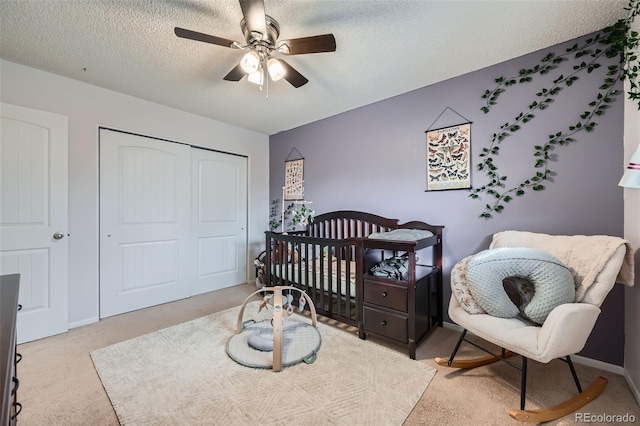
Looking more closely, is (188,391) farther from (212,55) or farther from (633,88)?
(633,88)

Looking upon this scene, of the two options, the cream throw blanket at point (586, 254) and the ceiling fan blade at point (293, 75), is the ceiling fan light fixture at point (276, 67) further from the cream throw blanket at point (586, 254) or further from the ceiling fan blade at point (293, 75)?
Answer: the cream throw blanket at point (586, 254)

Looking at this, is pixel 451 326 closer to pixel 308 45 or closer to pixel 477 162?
pixel 477 162

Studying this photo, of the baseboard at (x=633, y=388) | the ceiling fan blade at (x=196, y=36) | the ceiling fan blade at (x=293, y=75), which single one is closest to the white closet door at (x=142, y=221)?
the ceiling fan blade at (x=196, y=36)

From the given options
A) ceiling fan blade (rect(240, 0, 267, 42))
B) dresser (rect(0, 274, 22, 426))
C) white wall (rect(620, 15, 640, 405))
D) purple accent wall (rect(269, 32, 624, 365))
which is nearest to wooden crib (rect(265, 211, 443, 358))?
purple accent wall (rect(269, 32, 624, 365))

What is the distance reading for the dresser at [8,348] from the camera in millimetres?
528

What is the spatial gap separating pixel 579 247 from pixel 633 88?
1.05 metres

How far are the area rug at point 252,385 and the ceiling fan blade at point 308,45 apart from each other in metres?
2.11

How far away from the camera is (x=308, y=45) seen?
1.66 m

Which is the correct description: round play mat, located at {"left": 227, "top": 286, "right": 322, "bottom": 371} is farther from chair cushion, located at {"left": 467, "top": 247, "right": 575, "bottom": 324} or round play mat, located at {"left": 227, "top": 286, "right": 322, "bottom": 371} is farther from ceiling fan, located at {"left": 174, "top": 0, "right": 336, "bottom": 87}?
ceiling fan, located at {"left": 174, "top": 0, "right": 336, "bottom": 87}

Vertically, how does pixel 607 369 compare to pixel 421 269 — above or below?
below

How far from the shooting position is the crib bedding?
2.37 metres

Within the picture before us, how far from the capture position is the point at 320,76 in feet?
7.93

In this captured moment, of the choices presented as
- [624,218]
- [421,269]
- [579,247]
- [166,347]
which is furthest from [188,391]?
[624,218]

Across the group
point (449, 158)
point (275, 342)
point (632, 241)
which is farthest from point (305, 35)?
point (632, 241)
